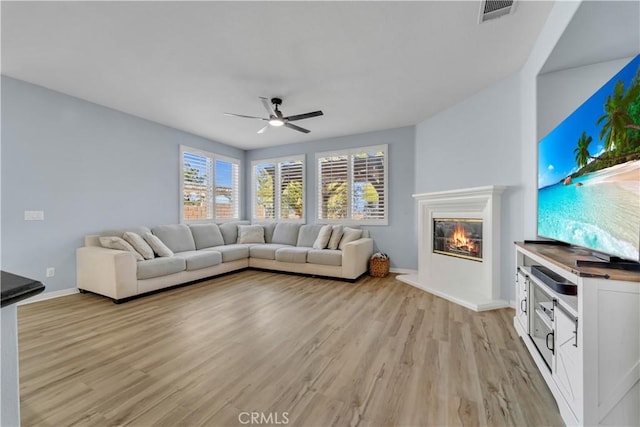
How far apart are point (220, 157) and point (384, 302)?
15.3 feet

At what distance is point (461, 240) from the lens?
3545mm

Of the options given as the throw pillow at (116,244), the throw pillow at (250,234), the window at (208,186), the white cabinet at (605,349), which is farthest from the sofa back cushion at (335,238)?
the white cabinet at (605,349)

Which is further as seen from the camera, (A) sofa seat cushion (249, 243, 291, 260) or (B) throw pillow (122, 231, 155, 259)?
(A) sofa seat cushion (249, 243, 291, 260)

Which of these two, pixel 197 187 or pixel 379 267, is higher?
pixel 197 187

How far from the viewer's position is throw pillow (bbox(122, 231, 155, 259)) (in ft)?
11.7

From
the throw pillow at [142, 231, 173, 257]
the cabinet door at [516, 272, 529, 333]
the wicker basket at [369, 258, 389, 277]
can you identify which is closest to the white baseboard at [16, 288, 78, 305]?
the throw pillow at [142, 231, 173, 257]

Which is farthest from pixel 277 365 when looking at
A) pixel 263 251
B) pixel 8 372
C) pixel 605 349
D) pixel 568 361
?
pixel 263 251

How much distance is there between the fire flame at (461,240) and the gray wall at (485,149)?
379mm

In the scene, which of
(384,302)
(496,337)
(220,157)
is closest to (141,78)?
(220,157)

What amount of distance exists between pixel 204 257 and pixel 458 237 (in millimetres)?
3865

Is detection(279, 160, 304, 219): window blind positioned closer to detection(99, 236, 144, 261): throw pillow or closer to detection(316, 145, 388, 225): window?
detection(316, 145, 388, 225): window

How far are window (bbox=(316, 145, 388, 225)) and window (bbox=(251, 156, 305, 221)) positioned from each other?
1.74 feet

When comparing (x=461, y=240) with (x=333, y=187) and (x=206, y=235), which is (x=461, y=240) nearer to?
(x=333, y=187)

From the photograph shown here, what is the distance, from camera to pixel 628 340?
1144 millimetres
